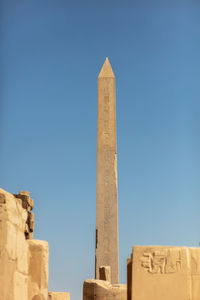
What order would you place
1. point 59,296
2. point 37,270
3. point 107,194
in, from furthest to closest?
point 107,194 → point 59,296 → point 37,270

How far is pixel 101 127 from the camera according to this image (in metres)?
14.1

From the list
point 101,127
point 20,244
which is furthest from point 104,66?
point 20,244

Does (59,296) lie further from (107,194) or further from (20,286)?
(107,194)

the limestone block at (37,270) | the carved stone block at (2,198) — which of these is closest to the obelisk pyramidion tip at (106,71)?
the limestone block at (37,270)

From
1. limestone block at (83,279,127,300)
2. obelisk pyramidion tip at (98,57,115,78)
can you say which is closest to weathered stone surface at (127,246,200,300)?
limestone block at (83,279,127,300)

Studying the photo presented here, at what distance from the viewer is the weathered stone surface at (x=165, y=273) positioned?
411 centimetres

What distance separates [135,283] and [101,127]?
398 inches

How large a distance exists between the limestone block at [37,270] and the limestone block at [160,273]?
3.43ft

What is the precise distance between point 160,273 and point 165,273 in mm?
40

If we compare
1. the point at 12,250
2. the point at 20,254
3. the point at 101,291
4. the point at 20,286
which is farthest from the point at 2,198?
the point at 101,291

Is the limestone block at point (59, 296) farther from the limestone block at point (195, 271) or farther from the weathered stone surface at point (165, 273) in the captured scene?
the limestone block at point (195, 271)

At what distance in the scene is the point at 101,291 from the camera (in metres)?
5.46

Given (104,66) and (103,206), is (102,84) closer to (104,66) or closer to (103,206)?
(104,66)

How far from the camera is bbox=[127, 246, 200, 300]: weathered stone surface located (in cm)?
411
